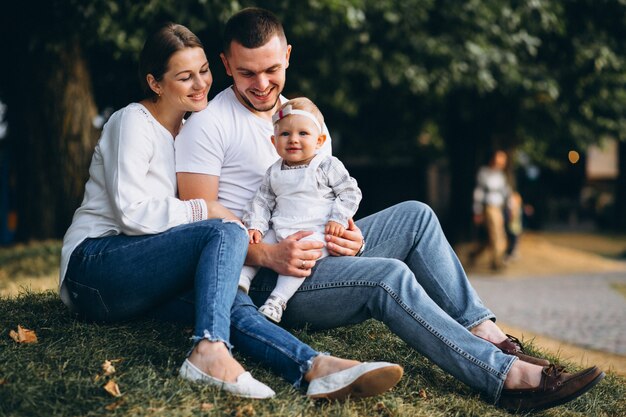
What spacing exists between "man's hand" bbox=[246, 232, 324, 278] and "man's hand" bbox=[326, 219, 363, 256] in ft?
A: 0.18

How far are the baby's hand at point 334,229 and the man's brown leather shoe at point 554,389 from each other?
1051 millimetres

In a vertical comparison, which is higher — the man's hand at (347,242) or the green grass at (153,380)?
the man's hand at (347,242)

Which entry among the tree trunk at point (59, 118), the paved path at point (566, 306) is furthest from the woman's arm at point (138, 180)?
the tree trunk at point (59, 118)

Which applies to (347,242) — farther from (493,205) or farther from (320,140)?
(493,205)

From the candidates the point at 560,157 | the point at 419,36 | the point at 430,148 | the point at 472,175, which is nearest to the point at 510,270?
the point at 472,175

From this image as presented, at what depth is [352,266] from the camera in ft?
11.3

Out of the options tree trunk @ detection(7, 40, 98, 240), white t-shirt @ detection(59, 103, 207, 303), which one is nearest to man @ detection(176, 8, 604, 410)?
white t-shirt @ detection(59, 103, 207, 303)

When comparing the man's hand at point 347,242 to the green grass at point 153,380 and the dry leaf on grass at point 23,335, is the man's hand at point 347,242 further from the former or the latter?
the dry leaf on grass at point 23,335

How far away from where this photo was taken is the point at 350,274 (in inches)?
135

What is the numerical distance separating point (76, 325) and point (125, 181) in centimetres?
87

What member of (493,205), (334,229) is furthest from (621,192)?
(334,229)

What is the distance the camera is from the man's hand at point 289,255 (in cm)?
338

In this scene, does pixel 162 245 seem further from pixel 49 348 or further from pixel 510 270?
pixel 510 270

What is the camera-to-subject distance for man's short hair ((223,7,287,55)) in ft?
12.4
